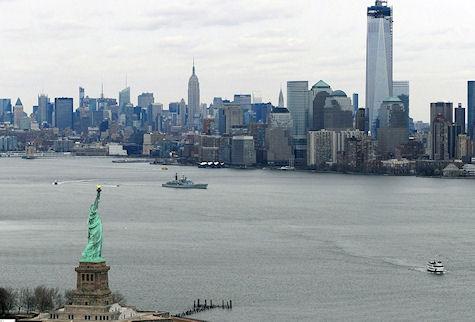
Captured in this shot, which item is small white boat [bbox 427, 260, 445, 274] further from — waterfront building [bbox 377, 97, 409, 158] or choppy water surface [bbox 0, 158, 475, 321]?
waterfront building [bbox 377, 97, 409, 158]

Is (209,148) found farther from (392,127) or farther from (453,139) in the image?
(453,139)

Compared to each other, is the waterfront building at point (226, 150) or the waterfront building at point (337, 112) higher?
the waterfront building at point (337, 112)

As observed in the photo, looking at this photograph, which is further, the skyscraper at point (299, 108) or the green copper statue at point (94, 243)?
the skyscraper at point (299, 108)

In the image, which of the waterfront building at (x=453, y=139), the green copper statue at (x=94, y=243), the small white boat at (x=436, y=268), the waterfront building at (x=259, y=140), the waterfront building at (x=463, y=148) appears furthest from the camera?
the waterfront building at (x=259, y=140)

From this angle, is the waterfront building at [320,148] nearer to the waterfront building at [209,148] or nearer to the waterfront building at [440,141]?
the waterfront building at [440,141]

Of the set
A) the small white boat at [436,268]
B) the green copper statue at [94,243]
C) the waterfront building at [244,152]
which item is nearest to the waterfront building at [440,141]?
the waterfront building at [244,152]

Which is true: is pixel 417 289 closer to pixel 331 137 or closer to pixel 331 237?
pixel 331 237

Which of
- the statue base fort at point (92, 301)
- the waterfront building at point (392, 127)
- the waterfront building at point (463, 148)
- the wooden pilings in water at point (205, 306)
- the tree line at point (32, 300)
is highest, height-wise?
the waterfront building at point (392, 127)
